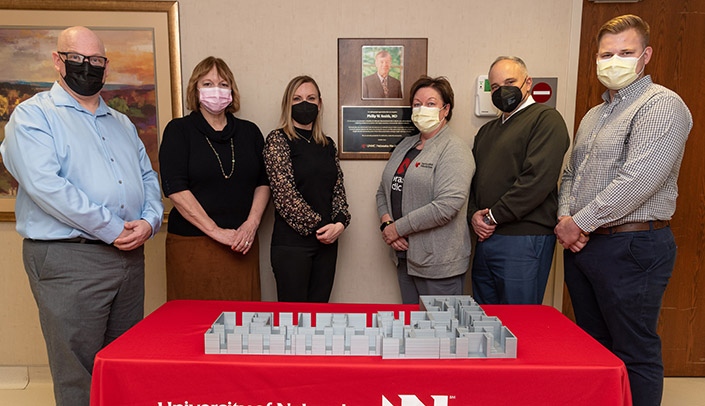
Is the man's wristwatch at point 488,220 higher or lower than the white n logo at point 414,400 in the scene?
higher

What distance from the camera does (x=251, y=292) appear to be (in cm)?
249

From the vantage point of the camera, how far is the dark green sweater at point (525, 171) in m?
2.19

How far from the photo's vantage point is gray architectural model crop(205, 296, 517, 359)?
4.31ft

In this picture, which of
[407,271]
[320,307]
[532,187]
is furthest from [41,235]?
[532,187]

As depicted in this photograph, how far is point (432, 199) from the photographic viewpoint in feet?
7.86

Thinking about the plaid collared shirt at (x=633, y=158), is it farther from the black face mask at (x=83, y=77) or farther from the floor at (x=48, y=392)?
the black face mask at (x=83, y=77)

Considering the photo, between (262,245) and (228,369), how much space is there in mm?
1621

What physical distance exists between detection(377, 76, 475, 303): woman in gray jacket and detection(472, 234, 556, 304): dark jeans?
0.53 feet

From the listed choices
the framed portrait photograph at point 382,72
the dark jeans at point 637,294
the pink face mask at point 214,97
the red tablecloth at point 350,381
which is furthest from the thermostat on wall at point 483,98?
the red tablecloth at point 350,381

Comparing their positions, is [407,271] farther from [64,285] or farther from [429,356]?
[64,285]

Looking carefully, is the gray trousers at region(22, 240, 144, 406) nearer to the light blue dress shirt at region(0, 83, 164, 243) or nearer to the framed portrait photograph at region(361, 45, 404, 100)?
the light blue dress shirt at region(0, 83, 164, 243)

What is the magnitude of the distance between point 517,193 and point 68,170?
1847 millimetres

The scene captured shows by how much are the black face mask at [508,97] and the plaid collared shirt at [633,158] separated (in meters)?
0.39

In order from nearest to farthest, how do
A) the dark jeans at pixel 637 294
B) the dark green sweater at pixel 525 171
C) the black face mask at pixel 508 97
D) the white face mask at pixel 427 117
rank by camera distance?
1. the dark jeans at pixel 637 294
2. the dark green sweater at pixel 525 171
3. the black face mask at pixel 508 97
4. the white face mask at pixel 427 117
